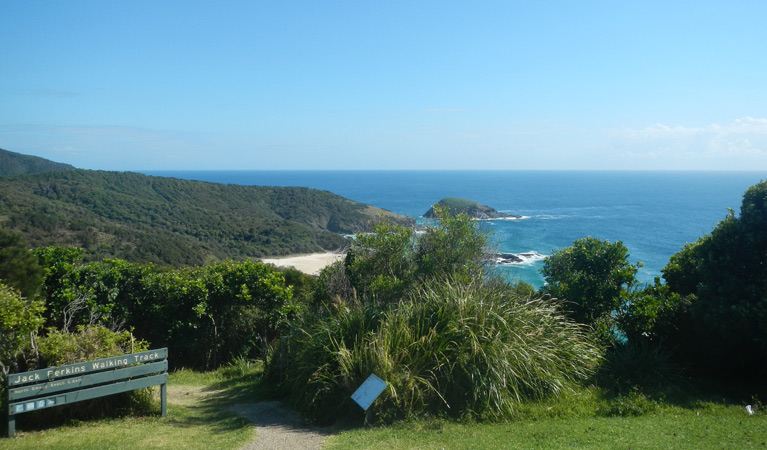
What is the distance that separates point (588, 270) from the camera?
31.6 feet

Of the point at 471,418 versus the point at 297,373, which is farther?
the point at 297,373

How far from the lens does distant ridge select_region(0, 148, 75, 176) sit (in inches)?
4154

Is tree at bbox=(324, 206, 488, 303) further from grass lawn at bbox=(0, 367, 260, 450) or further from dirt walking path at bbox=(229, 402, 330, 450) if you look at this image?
grass lawn at bbox=(0, 367, 260, 450)

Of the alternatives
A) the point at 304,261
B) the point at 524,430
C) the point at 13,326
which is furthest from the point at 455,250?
the point at 304,261

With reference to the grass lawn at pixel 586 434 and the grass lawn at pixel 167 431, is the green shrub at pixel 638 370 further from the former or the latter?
the grass lawn at pixel 167 431

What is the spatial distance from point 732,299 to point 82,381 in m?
9.22

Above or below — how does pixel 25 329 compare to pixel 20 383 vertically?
above

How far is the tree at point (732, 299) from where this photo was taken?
23.7 feet

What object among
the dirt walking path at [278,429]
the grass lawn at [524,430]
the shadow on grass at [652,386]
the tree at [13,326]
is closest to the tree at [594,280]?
the shadow on grass at [652,386]

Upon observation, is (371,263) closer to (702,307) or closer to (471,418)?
(471,418)

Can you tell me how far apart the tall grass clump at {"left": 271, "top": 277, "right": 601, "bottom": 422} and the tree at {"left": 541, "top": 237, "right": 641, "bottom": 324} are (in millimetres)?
894

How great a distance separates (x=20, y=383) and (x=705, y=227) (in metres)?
71.7

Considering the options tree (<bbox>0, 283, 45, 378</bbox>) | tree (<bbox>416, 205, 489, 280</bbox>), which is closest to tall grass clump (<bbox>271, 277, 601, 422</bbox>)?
tree (<bbox>416, 205, 489, 280</bbox>)

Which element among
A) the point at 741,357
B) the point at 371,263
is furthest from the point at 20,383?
the point at 741,357
